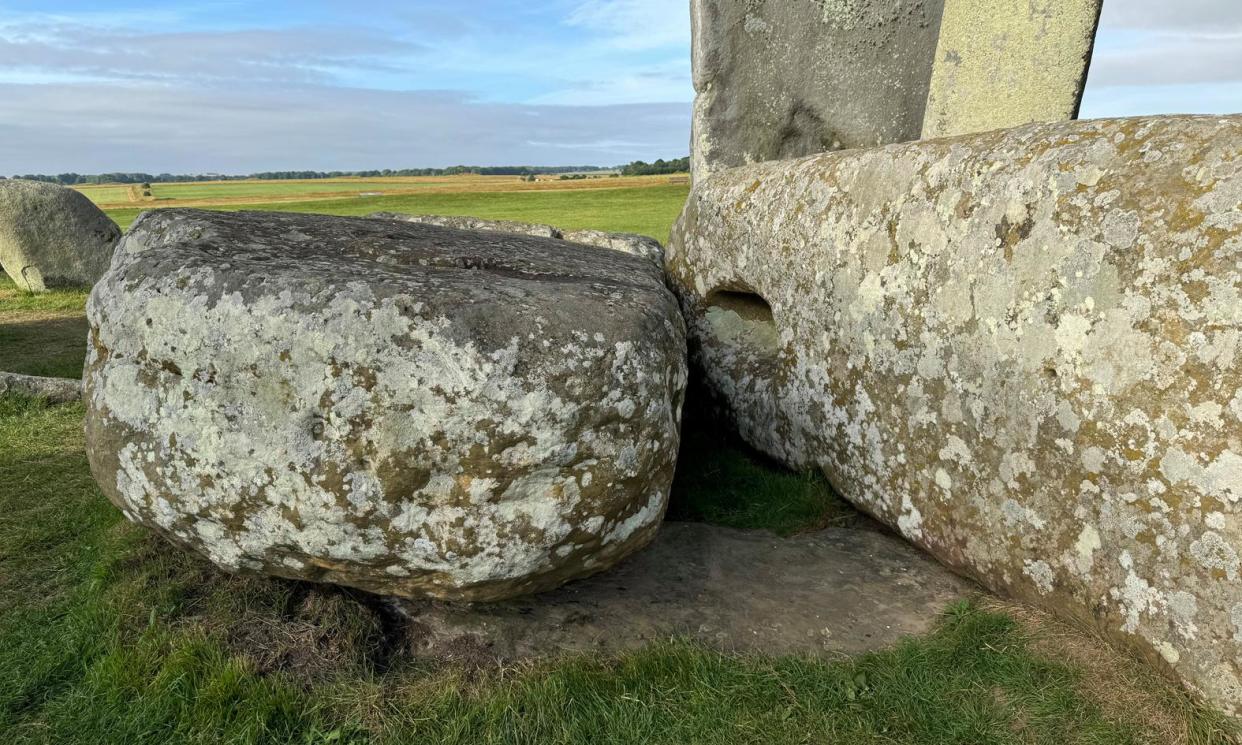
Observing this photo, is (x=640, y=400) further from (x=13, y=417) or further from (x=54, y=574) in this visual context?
(x=13, y=417)

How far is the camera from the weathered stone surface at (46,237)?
548 inches

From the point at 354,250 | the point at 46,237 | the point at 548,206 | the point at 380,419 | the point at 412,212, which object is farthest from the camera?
the point at 548,206

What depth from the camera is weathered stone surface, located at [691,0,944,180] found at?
6.25 meters

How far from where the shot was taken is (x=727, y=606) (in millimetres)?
3561

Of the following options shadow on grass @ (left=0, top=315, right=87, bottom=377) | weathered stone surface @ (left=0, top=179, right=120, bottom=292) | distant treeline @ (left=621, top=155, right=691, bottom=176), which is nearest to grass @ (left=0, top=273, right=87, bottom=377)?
shadow on grass @ (left=0, top=315, right=87, bottom=377)

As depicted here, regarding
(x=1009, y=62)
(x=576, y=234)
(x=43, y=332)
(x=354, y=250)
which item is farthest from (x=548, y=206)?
(x=354, y=250)

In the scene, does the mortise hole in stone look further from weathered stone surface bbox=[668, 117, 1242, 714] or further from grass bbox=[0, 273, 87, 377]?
grass bbox=[0, 273, 87, 377]

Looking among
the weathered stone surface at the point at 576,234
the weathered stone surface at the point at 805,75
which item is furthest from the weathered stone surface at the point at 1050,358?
the weathered stone surface at the point at 805,75

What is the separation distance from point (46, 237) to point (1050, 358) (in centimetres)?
1574

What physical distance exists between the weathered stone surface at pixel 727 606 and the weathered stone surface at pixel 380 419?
319mm

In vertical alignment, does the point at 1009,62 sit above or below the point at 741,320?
above

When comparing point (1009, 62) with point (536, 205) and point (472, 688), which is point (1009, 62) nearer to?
point (472, 688)

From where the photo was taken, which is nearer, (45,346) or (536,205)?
(45,346)

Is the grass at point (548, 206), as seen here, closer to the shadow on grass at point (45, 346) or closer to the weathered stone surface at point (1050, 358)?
the shadow on grass at point (45, 346)
